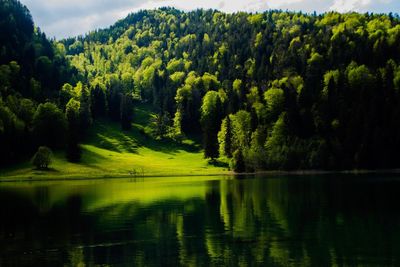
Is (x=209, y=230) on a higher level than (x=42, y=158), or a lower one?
lower

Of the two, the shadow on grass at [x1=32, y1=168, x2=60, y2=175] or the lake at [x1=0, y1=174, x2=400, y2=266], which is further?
the shadow on grass at [x1=32, y1=168, x2=60, y2=175]

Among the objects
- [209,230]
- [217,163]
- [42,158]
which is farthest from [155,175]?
[209,230]

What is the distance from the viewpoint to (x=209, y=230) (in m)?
53.1

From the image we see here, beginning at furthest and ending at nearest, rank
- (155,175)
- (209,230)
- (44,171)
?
(155,175)
(44,171)
(209,230)

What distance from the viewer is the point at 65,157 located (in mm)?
184250

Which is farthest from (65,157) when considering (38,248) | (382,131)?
(38,248)

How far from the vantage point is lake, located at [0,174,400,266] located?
39.9 meters

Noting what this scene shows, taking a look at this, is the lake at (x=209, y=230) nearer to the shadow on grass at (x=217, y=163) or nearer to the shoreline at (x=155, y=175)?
the shoreline at (x=155, y=175)

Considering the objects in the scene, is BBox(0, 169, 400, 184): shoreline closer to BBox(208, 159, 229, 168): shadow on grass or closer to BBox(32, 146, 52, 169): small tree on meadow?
BBox(32, 146, 52, 169): small tree on meadow

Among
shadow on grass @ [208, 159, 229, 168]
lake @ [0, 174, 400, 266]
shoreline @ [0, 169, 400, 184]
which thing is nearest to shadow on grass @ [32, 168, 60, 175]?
shoreline @ [0, 169, 400, 184]

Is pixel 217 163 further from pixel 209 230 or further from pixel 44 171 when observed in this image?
pixel 209 230

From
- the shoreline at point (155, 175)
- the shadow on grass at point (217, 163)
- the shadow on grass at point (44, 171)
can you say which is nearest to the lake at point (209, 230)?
the shoreline at point (155, 175)

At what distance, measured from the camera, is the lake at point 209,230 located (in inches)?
1572

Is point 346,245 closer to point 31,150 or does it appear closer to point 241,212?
point 241,212
